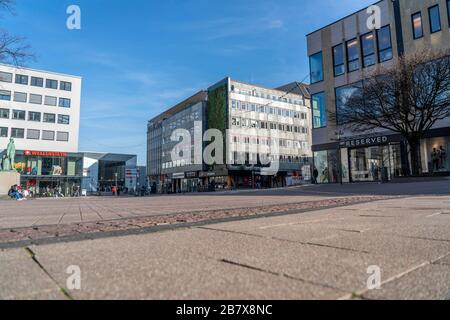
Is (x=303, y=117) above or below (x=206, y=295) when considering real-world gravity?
above

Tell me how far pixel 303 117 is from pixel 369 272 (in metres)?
67.8

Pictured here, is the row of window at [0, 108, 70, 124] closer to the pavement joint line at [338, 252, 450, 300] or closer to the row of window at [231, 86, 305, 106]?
the row of window at [231, 86, 305, 106]

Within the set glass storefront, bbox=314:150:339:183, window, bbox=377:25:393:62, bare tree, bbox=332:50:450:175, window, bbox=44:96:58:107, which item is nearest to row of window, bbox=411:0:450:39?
window, bbox=377:25:393:62

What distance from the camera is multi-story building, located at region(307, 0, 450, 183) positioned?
26.2 metres

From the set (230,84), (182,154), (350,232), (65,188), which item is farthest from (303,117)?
(350,232)

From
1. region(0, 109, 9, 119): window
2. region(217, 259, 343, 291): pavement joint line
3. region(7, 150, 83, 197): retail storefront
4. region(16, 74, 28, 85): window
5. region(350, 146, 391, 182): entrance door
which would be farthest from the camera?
region(16, 74, 28, 85): window

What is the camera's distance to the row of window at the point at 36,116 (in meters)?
51.5

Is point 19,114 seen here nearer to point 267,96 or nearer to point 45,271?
point 267,96

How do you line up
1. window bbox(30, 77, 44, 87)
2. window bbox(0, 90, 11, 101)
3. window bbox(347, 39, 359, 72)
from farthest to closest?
1. window bbox(30, 77, 44, 87)
2. window bbox(0, 90, 11, 101)
3. window bbox(347, 39, 359, 72)

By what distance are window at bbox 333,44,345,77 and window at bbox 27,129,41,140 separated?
4877 centimetres

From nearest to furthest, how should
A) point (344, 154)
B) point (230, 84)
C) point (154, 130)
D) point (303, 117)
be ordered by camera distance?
point (344, 154)
point (230, 84)
point (303, 117)
point (154, 130)

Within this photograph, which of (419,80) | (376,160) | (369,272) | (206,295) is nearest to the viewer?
(206,295)
